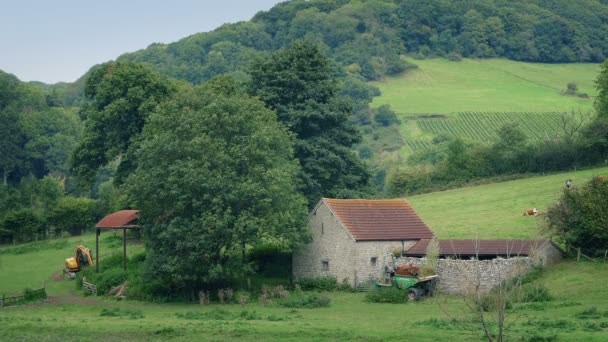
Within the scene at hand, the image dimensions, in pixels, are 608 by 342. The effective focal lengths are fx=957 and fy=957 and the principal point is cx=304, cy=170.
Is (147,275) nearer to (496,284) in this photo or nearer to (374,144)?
(496,284)

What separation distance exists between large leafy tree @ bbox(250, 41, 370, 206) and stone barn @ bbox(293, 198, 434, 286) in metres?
7.75

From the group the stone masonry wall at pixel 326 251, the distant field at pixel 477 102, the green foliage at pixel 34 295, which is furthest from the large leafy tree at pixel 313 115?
the distant field at pixel 477 102

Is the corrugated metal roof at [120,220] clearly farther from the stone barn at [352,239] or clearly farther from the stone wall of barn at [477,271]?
the stone wall of barn at [477,271]

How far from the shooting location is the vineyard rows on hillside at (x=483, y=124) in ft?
484

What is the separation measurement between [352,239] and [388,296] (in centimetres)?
624

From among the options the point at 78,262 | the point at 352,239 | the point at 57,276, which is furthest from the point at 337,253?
the point at 57,276

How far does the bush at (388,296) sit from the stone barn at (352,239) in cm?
478

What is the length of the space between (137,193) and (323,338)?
64.3 feet

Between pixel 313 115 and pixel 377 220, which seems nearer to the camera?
pixel 377 220

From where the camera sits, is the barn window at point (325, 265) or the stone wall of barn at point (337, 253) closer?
the stone wall of barn at point (337, 253)

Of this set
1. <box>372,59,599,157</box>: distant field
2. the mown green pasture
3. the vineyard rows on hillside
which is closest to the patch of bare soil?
the mown green pasture

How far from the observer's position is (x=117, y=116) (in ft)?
211

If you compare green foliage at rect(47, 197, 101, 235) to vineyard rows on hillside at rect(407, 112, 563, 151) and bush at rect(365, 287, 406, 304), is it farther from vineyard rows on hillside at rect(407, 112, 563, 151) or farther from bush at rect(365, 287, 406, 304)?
vineyard rows on hillside at rect(407, 112, 563, 151)

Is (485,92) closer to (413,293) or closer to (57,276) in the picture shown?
(57,276)
